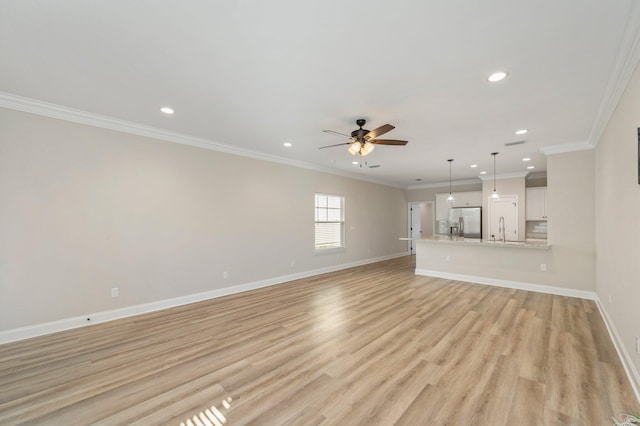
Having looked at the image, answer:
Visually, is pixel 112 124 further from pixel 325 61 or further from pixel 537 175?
pixel 537 175

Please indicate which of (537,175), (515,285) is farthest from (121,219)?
(537,175)

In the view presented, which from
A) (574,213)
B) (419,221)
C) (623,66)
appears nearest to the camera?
(623,66)

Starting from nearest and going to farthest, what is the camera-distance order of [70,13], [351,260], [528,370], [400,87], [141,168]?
[70,13]
[528,370]
[400,87]
[141,168]
[351,260]

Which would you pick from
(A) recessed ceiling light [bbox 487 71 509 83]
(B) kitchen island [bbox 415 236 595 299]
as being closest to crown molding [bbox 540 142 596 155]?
(B) kitchen island [bbox 415 236 595 299]

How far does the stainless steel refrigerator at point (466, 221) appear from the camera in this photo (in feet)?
26.8

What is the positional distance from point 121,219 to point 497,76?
16.5ft

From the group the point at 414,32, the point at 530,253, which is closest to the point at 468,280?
the point at 530,253

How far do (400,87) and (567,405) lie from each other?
10.1ft

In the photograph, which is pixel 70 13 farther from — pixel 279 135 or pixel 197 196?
pixel 197 196

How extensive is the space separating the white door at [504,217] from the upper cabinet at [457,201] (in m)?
0.71

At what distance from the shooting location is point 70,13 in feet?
5.77

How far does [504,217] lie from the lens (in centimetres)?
744

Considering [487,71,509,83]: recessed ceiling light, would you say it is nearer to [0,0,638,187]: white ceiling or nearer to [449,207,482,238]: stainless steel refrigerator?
[0,0,638,187]: white ceiling

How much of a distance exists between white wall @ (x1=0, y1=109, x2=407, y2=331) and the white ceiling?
2.03 ft
